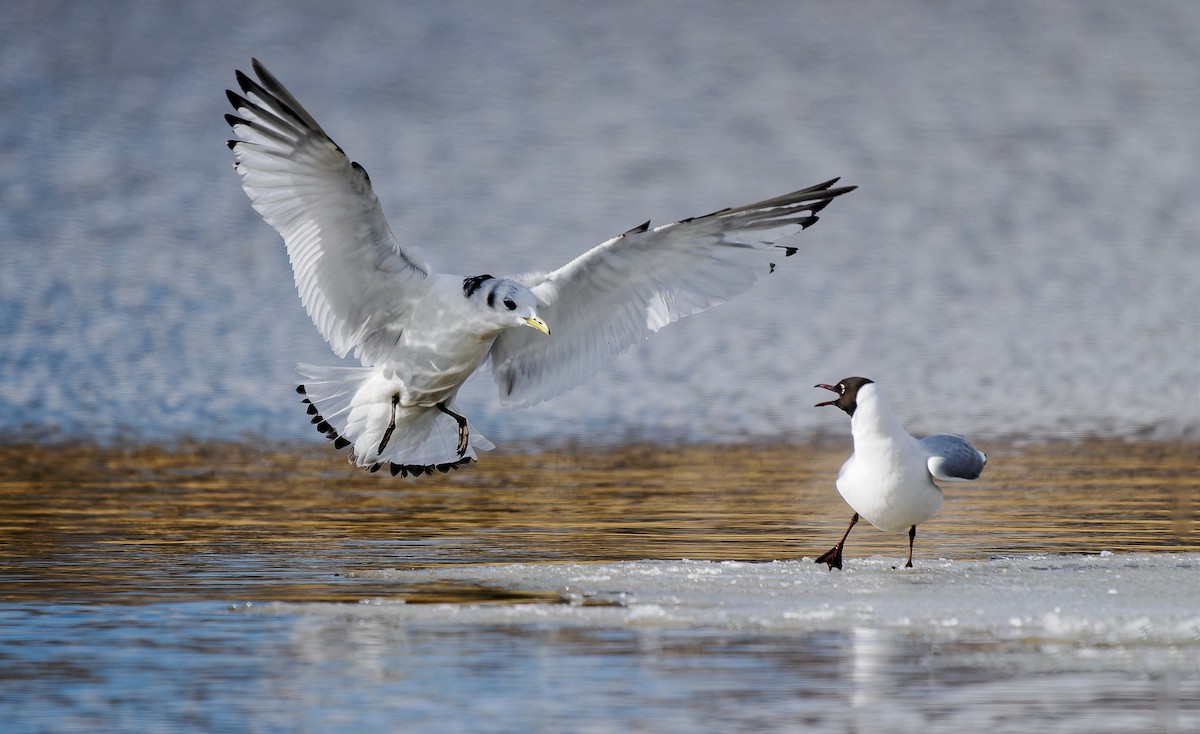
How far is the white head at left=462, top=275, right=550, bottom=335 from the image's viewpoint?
8336 millimetres

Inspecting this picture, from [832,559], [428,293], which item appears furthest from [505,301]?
[832,559]

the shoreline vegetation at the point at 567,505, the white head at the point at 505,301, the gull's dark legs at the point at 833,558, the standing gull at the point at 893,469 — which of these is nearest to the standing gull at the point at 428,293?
the white head at the point at 505,301

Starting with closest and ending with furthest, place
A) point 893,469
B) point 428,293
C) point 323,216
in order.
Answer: point 893,469
point 323,216
point 428,293

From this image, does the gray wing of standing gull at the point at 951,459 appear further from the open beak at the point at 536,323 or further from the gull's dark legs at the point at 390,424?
the gull's dark legs at the point at 390,424

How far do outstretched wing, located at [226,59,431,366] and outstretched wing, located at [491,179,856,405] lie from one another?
2.37 feet

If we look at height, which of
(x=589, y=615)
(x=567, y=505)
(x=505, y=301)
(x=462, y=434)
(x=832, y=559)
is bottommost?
(x=589, y=615)

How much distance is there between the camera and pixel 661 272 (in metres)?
8.83

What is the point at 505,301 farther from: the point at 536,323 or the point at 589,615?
the point at 589,615

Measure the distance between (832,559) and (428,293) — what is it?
230 centimetres

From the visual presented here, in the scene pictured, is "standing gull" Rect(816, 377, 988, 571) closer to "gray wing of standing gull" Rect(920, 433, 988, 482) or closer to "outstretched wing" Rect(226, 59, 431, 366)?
"gray wing of standing gull" Rect(920, 433, 988, 482)

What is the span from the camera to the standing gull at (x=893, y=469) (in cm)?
776

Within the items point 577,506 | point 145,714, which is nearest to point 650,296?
point 577,506

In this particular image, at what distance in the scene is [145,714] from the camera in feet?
16.4

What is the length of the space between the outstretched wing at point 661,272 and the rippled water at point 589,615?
1041 mm
